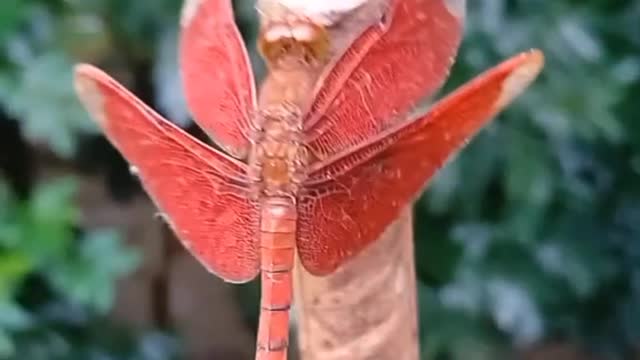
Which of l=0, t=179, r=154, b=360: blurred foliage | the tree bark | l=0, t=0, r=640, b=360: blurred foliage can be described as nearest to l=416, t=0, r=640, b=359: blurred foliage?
l=0, t=0, r=640, b=360: blurred foliage

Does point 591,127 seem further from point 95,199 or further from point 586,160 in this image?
point 95,199

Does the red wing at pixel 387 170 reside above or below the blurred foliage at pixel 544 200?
below

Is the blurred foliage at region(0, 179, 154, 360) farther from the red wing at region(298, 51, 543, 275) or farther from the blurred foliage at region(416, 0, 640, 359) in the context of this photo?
the red wing at region(298, 51, 543, 275)

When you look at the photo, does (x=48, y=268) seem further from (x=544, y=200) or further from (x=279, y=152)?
(x=279, y=152)

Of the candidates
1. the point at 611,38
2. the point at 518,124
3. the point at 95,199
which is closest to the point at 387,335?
the point at 518,124

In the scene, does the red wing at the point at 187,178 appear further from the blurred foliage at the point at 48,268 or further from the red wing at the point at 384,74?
the blurred foliage at the point at 48,268

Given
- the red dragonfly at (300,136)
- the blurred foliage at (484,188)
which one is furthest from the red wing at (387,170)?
the blurred foliage at (484,188)

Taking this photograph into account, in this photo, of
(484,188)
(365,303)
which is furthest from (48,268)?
(365,303)
